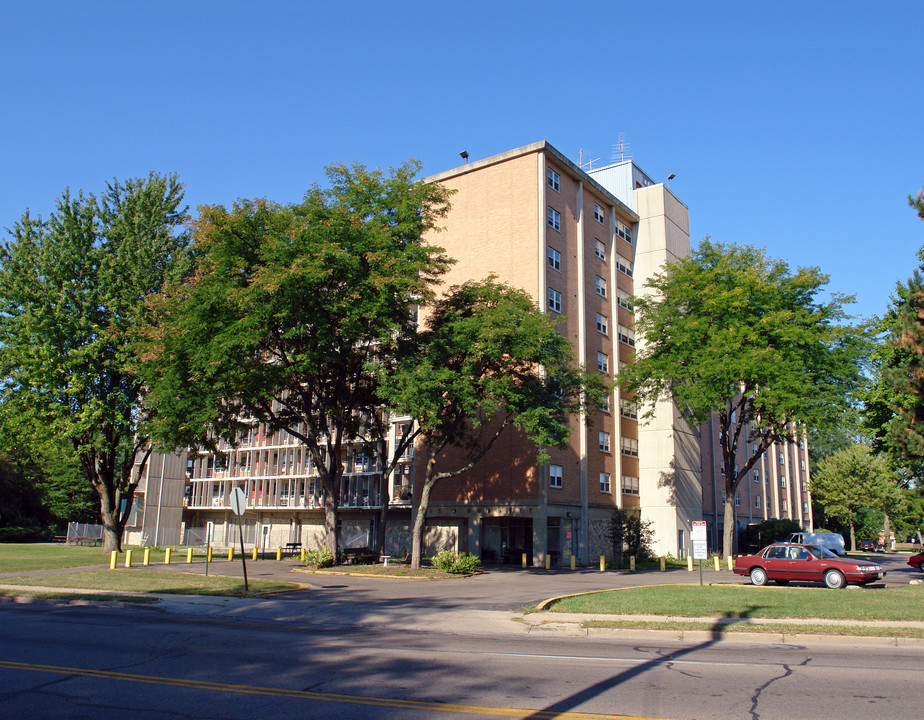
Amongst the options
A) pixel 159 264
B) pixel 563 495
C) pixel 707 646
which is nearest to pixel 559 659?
pixel 707 646

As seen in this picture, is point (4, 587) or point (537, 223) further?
point (537, 223)

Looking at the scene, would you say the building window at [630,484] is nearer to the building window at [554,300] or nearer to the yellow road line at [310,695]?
the building window at [554,300]

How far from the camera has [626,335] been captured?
5131 cm

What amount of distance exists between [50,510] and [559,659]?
7535 centimetres

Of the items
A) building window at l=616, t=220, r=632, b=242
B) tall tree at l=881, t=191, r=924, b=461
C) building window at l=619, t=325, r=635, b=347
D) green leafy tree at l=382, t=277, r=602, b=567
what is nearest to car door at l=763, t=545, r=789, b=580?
tall tree at l=881, t=191, r=924, b=461

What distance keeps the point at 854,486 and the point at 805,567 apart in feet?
173

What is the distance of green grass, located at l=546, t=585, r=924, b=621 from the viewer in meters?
15.6

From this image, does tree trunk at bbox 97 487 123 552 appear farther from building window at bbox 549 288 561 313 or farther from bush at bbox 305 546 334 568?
building window at bbox 549 288 561 313

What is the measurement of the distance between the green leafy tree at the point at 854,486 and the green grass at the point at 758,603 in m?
53.8

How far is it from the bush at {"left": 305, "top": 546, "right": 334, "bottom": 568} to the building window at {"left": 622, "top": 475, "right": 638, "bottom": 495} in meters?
22.2

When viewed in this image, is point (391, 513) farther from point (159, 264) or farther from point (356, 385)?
point (159, 264)

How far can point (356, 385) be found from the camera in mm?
33281

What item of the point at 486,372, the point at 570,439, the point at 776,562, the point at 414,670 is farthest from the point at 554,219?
the point at 414,670

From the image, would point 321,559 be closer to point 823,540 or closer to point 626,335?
point 823,540
